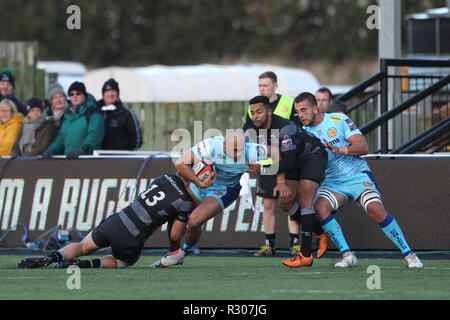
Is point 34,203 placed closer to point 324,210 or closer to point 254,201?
point 254,201

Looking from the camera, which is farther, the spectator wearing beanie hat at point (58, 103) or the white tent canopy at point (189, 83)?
the white tent canopy at point (189, 83)

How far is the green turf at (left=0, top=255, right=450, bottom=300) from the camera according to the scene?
29.8ft

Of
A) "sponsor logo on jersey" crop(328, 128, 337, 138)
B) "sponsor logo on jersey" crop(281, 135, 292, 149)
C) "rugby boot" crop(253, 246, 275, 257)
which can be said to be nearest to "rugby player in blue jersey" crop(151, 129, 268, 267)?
"sponsor logo on jersey" crop(281, 135, 292, 149)

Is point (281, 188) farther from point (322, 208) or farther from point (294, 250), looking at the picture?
point (294, 250)

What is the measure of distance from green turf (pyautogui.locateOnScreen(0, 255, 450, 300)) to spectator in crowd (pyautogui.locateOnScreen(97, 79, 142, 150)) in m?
4.16

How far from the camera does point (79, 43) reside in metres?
56.2

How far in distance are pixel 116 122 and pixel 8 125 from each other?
185cm

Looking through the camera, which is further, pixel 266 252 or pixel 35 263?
pixel 266 252

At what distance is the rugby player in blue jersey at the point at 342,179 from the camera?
39.4 ft

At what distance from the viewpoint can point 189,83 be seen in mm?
31531

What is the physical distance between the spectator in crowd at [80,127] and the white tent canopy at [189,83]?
47.2ft

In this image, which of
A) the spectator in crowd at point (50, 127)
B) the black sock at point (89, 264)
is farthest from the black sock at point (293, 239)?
the spectator in crowd at point (50, 127)

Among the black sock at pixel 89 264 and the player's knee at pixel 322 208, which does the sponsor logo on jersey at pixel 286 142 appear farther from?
the black sock at pixel 89 264

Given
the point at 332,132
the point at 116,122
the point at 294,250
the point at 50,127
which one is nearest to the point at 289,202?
the point at 294,250
